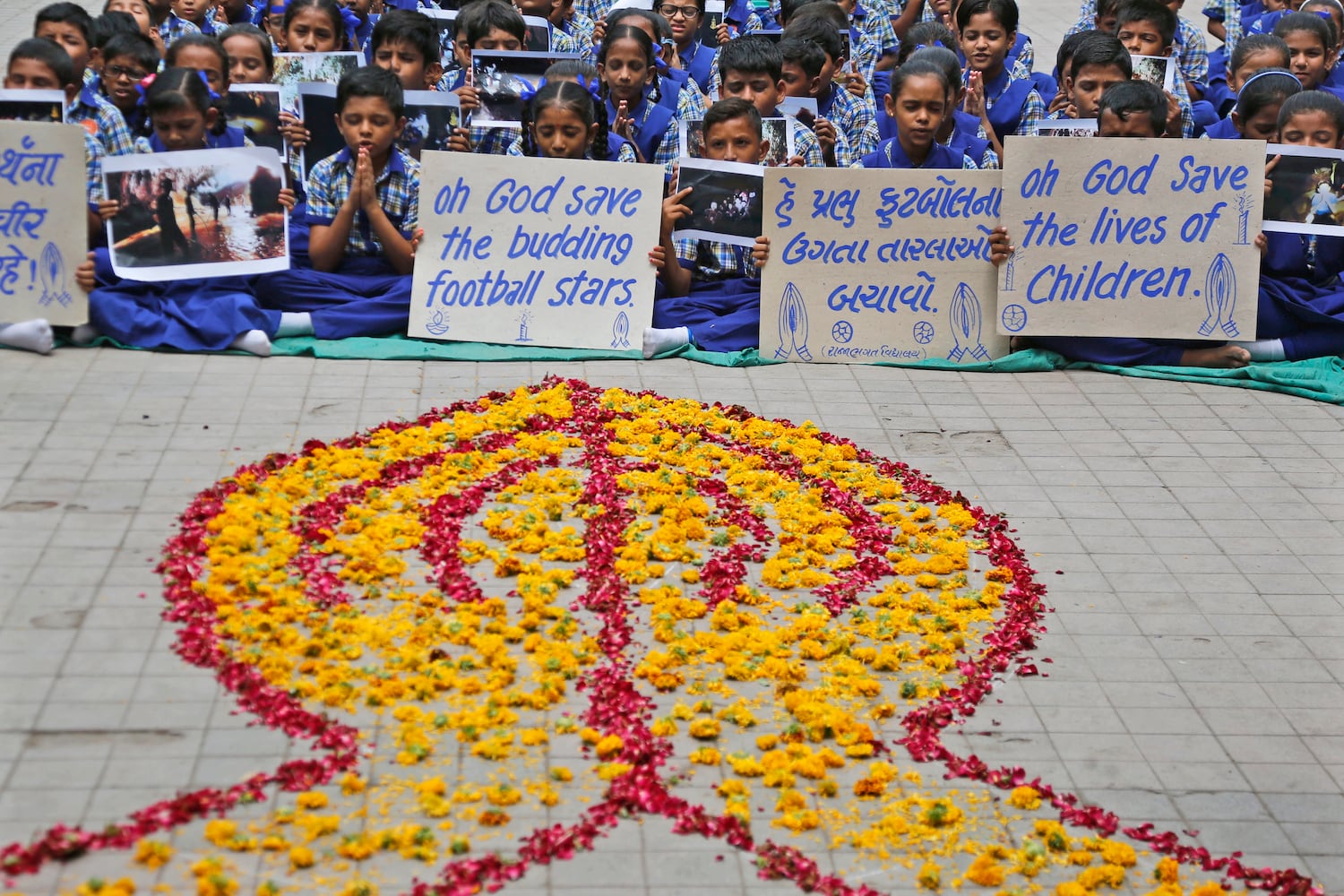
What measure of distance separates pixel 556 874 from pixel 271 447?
2.76 metres

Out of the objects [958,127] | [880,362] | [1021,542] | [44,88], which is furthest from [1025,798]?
[44,88]

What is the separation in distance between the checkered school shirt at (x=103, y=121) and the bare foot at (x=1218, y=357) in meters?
5.00

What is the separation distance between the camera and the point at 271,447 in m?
5.77

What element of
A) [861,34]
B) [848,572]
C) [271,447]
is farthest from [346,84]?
[861,34]

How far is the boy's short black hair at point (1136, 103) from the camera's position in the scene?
24.2ft

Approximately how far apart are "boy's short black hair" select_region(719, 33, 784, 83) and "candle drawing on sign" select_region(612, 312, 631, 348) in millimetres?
1572

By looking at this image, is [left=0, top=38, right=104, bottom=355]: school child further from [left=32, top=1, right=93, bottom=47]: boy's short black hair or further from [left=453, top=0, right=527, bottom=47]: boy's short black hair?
[left=453, top=0, right=527, bottom=47]: boy's short black hair

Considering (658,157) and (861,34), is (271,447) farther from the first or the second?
(861,34)

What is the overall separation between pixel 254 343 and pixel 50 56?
1733 millimetres

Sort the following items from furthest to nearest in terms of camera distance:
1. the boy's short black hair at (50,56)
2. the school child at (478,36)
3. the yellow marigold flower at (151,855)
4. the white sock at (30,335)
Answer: the school child at (478,36) < the boy's short black hair at (50,56) < the white sock at (30,335) < the yellow marigold flower at (151,855)

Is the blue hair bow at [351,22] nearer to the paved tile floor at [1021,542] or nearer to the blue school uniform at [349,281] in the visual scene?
the blue school uniform at [349,281]

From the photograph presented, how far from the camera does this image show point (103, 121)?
7.26 meters

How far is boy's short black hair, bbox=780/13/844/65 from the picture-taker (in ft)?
28.5

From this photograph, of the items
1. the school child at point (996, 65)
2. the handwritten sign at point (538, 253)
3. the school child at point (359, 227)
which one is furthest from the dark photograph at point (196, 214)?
the school child at point (996, 65)
